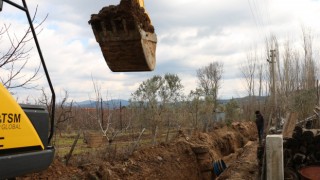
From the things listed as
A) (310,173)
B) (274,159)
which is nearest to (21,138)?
(310,173)

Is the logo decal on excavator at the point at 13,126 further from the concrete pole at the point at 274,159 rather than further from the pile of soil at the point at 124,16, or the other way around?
the concrete pole at the point at 274,159

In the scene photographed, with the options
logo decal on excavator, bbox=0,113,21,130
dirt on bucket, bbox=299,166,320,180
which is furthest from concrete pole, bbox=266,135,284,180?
logo decal on excavator, bbox=0,113,21,130

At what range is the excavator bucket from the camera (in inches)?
222

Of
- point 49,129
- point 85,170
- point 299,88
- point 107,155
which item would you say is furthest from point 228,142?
point 49,129

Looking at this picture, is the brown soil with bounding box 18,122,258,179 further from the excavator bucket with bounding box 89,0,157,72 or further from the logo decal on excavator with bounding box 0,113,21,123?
the logo decal on excavator with bounding box 0,113,21,123

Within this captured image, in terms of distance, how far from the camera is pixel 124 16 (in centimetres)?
565

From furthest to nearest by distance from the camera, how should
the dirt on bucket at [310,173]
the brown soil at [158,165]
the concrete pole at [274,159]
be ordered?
the brown soil at [158,165], the concrete pole at [274,159], the dirt on bucket at [310,173]

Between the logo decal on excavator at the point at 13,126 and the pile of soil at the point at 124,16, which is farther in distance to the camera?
the pile of soil at the point at 124,16

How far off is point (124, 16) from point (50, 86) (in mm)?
2040

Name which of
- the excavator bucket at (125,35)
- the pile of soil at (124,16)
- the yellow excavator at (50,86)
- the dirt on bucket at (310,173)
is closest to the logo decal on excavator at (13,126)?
the yellow excavator at (50,86)

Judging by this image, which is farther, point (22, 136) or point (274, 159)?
point (274, 159)

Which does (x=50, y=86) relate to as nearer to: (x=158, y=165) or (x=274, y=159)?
(x=274, y=159)

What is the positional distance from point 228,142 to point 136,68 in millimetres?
18993

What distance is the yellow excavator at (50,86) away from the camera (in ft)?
10.9
